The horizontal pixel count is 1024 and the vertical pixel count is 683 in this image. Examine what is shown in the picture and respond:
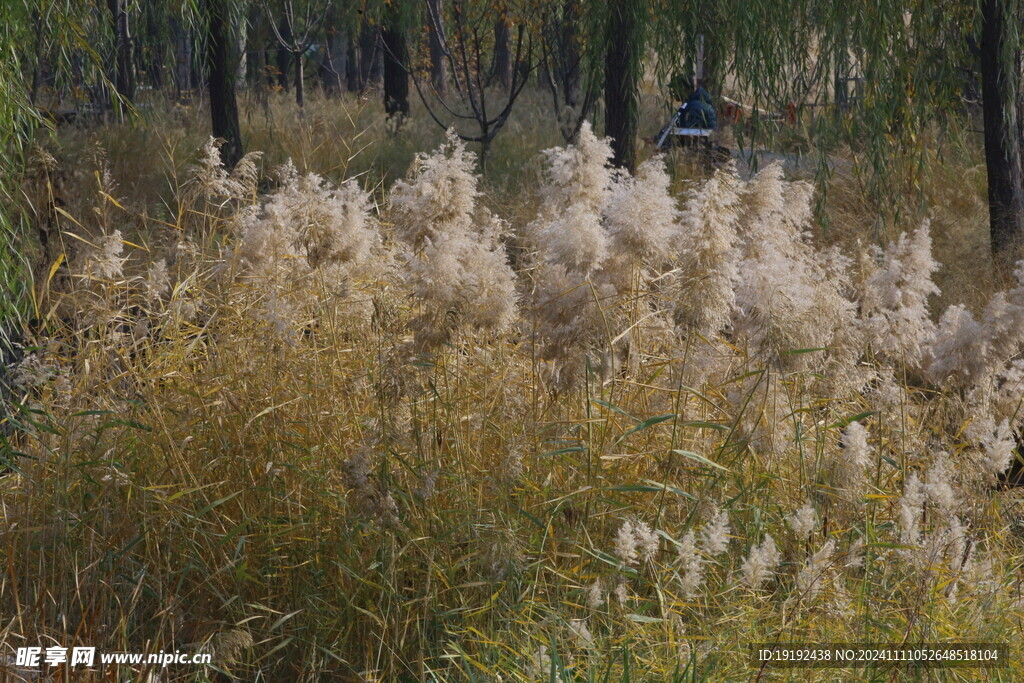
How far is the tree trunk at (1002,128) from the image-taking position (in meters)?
6.14

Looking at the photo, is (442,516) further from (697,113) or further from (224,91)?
(697,113)

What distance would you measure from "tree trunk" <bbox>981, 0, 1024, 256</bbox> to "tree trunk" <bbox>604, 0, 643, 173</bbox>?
204cm

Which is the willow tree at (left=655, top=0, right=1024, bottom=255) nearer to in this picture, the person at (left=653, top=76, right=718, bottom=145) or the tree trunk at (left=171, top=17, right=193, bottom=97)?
the person at (left=653, top=76, right=718, bottom=145)

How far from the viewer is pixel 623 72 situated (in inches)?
267

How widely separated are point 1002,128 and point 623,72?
234 centimetres

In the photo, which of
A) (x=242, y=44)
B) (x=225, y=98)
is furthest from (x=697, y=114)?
(x=242, y=44)

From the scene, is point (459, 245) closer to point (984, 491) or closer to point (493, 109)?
point (984, 491)

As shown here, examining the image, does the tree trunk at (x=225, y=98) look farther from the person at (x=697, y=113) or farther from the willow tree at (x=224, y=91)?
the person at (x=697, y=113)

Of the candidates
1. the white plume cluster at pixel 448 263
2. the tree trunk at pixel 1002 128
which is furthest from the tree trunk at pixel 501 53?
the white plume cluster at pixel 448 263

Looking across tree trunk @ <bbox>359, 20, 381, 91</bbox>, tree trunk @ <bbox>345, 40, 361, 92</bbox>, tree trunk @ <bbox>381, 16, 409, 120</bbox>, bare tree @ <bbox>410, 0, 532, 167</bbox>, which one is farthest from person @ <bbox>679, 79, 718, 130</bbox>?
tree trunk @ <bbox>345, 40, 361, 92</bbox>

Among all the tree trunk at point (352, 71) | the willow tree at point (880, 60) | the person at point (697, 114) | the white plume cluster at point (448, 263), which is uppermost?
the willow tree at point (880, 60)

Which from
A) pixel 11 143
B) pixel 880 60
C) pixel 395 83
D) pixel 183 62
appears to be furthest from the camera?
pixel 183 62

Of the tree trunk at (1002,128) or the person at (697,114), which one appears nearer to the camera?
the tree trunk at (1002,128)

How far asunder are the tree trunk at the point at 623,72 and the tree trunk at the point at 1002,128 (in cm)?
204
